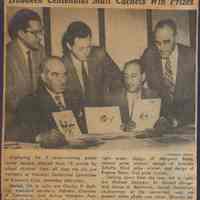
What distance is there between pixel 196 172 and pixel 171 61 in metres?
0.14

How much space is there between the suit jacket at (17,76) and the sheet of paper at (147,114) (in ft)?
0.42

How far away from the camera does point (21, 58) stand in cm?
46

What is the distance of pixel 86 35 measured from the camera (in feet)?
1.53

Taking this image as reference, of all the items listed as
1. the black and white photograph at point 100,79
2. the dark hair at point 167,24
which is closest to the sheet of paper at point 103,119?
the black and white photograph at point 100,79

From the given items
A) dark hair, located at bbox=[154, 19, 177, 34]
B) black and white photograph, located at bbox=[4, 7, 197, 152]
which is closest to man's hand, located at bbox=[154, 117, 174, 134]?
black and white photograph, located at bbox=[4, 7, 197, 152]

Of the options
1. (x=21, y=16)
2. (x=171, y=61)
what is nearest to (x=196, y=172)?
(x=171, y=61)

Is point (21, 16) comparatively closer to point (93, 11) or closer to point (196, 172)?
point (93, 11)

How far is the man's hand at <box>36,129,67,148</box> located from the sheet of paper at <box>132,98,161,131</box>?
91 millimetres

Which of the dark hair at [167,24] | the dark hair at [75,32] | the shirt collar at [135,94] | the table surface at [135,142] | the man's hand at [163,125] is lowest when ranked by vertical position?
the table surface at [135,142]

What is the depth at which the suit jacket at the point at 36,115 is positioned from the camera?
1.51ft

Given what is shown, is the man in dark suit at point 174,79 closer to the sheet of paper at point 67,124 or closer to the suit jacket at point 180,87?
the suit jacket at point 180,87

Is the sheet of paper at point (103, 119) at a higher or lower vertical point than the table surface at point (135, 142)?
higher

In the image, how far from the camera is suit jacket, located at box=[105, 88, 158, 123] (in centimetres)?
46

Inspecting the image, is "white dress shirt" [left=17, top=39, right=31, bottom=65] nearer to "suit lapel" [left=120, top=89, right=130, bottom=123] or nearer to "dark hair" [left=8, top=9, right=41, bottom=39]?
"dark hair" [left=8, top=9, right=41, bottom=39]
